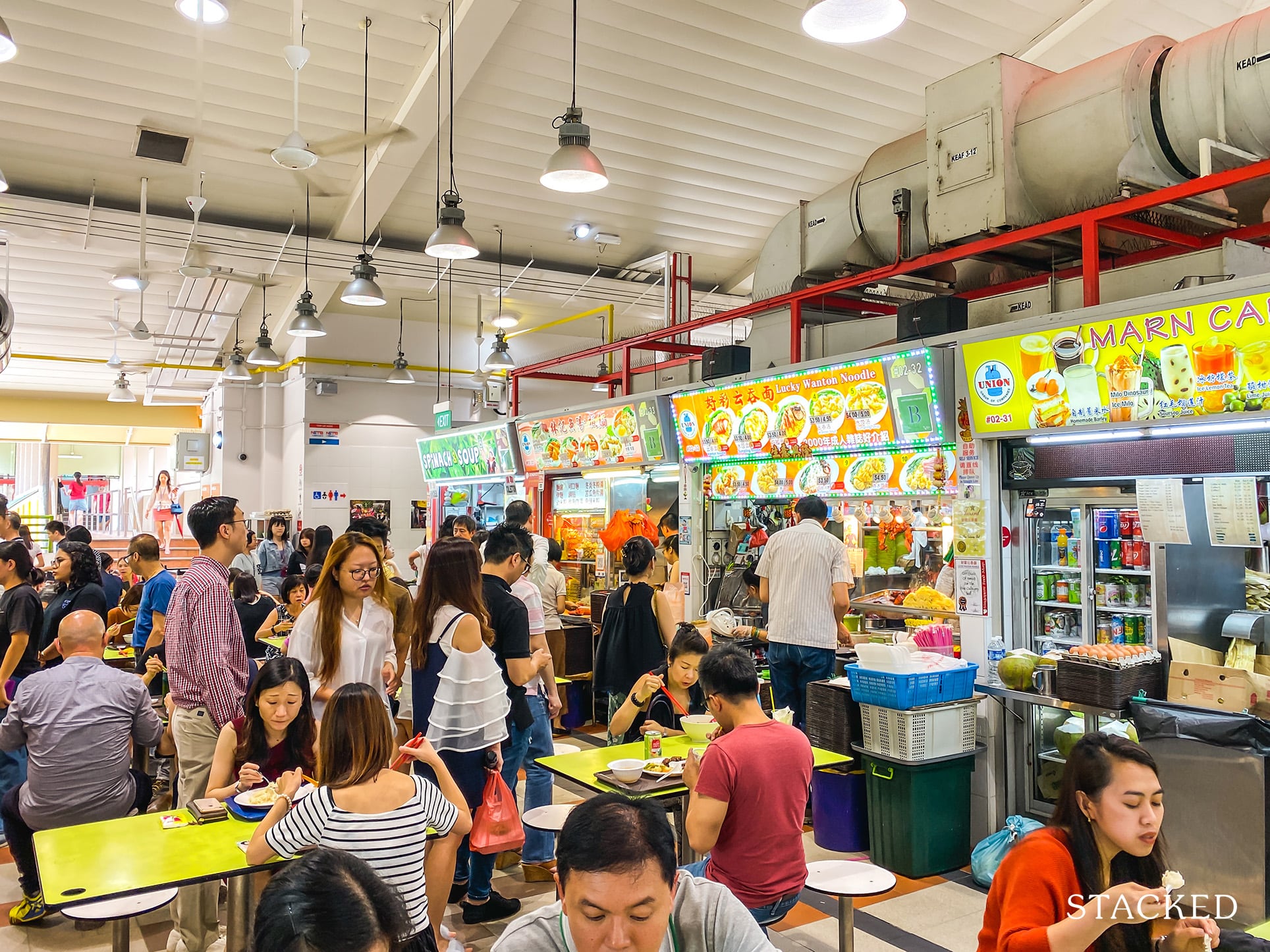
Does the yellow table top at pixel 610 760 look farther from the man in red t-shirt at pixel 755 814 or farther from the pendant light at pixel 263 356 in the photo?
the pendant light at pixel 263 356

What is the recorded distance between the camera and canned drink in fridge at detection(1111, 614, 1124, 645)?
18.6ft

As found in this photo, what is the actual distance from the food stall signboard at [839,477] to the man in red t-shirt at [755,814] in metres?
3.14

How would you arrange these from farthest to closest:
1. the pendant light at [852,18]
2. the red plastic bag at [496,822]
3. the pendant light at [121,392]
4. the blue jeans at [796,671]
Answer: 1. the pendant light at [121,392]
2. the blue jeans at [796,671]
3. the pendant light at [852,18]
4. the red plastic bag at [496,822]

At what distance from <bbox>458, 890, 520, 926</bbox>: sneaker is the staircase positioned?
12085 millimetres

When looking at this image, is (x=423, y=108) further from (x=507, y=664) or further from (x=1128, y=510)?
(x=1128, y=510)

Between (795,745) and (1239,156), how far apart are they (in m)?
3.75

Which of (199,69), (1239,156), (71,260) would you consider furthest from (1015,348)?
(71,260)

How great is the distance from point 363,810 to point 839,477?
469 cm

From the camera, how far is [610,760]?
4230mm

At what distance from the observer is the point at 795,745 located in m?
3.11

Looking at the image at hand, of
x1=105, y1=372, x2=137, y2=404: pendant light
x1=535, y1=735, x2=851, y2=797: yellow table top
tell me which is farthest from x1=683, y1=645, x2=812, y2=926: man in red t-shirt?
x1=105, y1=372, x2=137, y2=404: pendant light

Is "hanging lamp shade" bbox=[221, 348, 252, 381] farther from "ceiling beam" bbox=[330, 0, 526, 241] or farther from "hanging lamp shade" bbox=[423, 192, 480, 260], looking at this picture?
"hanging lamp shade" bbox=[423, 192, 480, 260]

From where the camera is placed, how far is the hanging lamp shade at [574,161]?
218 inches

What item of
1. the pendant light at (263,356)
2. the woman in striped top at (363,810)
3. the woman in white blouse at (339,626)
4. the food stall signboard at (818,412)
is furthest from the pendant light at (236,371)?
the woman in striped top at (363,810)
